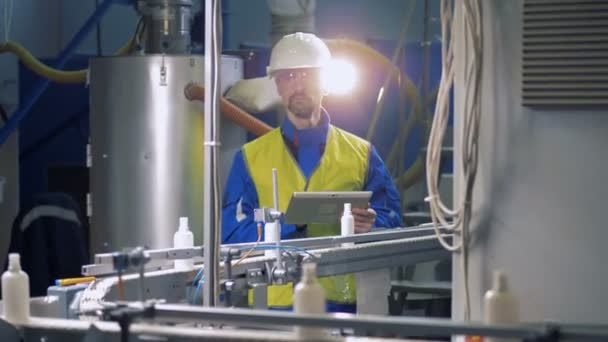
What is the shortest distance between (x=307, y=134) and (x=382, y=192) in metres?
0.32

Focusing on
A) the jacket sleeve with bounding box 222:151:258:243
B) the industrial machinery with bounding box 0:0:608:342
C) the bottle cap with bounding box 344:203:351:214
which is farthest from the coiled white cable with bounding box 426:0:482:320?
the jacket sleeve with bounding box 222:151:258:243

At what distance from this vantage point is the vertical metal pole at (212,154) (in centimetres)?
189

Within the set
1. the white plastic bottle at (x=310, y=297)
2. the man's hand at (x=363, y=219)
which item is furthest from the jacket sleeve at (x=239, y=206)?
the white plastic bottle at (x=310, y=297)

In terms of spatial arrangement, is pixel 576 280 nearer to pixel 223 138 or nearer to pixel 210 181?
pixel 210 181

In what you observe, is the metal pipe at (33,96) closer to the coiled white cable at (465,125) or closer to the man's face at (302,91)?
the man's face at (302,91)

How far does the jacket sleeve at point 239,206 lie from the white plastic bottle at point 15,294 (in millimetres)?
1456

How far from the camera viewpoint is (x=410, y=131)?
509 centimetres

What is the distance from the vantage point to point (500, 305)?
1.47 m

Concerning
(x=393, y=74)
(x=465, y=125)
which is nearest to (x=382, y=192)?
(x=393, y=74)

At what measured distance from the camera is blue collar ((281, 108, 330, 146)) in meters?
3.50

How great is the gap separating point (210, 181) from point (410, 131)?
10.7 feet

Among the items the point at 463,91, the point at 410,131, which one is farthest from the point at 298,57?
the point at 463,91

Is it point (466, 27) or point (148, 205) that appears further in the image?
point (148, 205)

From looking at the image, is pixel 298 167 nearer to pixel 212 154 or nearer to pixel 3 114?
pixel 212 154
